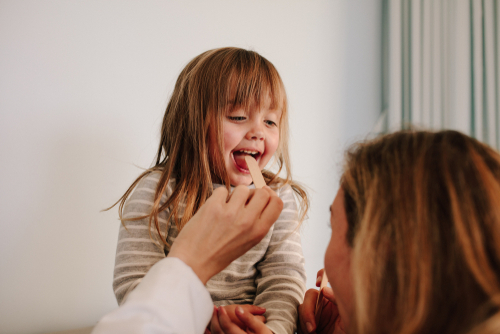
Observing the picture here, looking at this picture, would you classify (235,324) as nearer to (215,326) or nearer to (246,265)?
(215,326)

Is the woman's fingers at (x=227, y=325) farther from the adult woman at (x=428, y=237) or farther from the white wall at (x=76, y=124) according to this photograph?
the white wall at (x=76, y=124)

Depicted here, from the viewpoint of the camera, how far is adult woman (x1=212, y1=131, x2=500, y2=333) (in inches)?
12.5

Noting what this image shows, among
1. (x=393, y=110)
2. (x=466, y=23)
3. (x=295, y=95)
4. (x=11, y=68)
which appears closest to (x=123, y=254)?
(x=11, y=68)

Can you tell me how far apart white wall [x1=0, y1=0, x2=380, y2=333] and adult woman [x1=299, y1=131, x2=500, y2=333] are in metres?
0.74

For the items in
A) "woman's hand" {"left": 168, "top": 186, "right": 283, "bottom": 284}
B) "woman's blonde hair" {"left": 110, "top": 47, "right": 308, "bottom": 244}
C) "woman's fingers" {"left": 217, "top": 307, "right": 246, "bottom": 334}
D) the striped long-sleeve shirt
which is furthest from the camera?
"woman's blonde hair" {"left": 110, "top": 47, "right": 308, "bottom": 244}

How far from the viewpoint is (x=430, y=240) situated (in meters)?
0.34

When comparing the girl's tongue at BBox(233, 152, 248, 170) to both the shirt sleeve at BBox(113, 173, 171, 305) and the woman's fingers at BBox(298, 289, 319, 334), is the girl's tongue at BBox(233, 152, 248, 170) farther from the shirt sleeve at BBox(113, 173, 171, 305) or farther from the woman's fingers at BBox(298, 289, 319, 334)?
the woman's fingers at BBox(298, 289, 319, 334)

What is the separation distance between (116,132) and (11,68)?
27cm

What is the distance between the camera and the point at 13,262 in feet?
2.78

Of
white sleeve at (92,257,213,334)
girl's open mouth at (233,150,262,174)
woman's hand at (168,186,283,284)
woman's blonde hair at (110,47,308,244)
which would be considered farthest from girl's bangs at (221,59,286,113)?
white sleeve at (92,257,213,334)

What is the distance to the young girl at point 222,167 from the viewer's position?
761 millimetres

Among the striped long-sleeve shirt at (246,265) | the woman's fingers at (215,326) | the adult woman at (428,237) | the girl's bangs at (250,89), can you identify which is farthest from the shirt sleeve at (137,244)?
the adult woman at (428,237)

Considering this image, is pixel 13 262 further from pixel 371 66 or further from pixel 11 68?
pixel 371 66

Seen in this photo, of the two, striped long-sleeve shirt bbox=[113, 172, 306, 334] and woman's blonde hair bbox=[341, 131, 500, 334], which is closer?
woman's blonde hair bbox=[341, 131, 500, 334]
